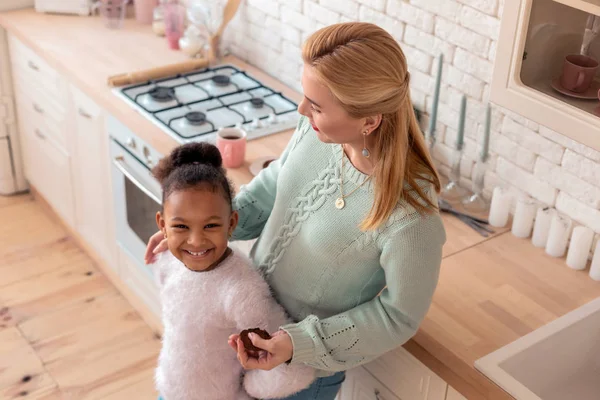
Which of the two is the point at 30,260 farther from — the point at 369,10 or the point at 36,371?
the point at 369,10

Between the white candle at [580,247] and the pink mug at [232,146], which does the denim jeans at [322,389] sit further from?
the pink mug at [232,146]

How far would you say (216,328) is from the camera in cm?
178

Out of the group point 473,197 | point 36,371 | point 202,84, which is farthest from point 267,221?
point 36,371

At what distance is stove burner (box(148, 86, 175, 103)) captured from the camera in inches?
111

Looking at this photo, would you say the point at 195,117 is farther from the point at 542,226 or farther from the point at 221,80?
the point at 542,226

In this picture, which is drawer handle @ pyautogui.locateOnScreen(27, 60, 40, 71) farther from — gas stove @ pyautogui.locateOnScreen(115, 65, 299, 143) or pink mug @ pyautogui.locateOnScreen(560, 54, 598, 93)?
pink mug @ pyautogui.locateOnScreen(560, 54, 598, 93)

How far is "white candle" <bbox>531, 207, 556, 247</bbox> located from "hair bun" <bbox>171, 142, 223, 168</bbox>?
893 millimetres

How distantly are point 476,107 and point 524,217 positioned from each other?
13.9 inches

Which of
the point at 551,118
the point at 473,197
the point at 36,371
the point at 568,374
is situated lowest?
the point at 36,371

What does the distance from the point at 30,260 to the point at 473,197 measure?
6.96 feet

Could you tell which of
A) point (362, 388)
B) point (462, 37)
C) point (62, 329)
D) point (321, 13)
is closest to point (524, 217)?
point (462, 37)

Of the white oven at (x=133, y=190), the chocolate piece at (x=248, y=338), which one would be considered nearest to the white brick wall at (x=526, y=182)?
the chocolate piece at (x=248, y=338)

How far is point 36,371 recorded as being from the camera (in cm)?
290

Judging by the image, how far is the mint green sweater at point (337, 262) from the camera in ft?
5.06
